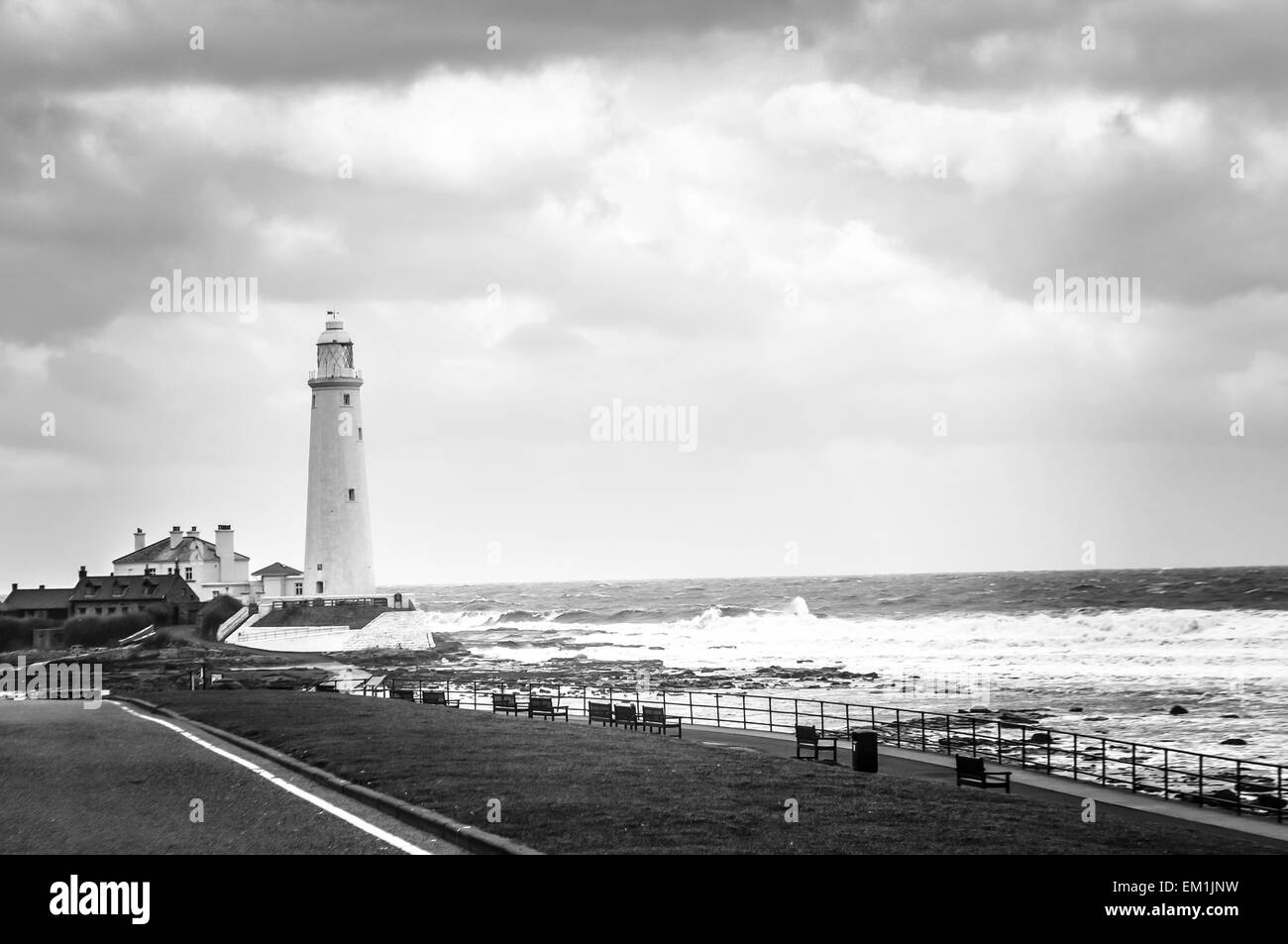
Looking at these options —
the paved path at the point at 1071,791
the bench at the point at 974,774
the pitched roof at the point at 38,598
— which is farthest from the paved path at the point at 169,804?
the pitched roof at the point at 38,598

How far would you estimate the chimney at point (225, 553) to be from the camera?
81.7 m

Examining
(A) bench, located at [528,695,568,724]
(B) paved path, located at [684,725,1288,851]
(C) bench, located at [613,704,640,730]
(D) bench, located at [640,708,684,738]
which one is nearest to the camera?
(B) paved path, located at [684,725,1288,851]

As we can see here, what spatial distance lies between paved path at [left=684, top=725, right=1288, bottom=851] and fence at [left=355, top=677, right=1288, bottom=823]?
41 centimetres

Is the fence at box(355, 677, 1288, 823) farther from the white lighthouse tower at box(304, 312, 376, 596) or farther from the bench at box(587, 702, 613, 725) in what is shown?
the white lighthouse tower at box(304, 312, 376, 596)

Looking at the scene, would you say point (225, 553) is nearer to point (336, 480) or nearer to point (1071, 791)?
point (336, 480)

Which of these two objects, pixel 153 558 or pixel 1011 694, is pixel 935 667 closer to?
pixel 1011 694

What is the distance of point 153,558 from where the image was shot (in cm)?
8194

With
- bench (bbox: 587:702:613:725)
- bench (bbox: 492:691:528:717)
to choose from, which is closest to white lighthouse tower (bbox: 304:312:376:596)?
bench (bbox: 492:691:528:717)

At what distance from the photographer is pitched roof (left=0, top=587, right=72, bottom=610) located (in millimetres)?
78125

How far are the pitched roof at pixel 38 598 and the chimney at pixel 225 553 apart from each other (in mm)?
8987

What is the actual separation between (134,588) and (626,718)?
2228 inches

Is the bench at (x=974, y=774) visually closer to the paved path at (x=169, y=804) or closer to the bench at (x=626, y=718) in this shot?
the paved path at (x=169, y=804)
